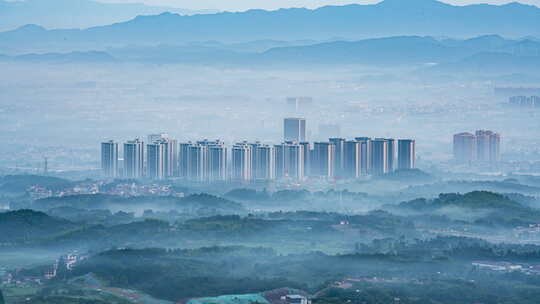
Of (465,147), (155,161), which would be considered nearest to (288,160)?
(155,161)

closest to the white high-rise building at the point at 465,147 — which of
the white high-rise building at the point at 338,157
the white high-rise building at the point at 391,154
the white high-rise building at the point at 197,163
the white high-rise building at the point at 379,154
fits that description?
the white high-rise building at the point at 391,154

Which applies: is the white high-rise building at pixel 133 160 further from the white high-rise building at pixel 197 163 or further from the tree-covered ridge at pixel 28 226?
the tree-covered ridge at pixel 28 226

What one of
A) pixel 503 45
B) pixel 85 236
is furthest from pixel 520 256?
pixel 503 45

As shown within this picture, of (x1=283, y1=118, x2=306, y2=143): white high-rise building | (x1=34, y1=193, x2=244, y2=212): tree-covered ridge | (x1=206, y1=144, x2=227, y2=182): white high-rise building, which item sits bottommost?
(x1=34, y1=193, x2=244, y2=212): tree-covered ridge

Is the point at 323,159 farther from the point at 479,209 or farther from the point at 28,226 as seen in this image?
the point at 28,226

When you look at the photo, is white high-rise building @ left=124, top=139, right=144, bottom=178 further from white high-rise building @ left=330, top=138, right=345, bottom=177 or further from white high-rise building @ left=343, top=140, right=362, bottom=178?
white high-rise building @ left=343, top=140, right=362, bottom=178

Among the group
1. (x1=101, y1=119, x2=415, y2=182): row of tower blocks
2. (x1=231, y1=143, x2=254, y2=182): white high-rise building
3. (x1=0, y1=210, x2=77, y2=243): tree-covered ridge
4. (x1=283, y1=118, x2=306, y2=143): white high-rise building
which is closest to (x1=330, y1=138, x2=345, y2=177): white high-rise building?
(x1=101, y1=119, x2=415, y2=182): row of tower blocks
